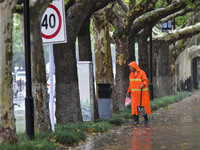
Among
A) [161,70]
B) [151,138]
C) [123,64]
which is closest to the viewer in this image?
[151,138]

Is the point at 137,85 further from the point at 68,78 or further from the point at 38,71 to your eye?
the point at 38,71

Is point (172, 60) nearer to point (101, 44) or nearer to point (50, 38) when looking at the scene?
point (101, 44)

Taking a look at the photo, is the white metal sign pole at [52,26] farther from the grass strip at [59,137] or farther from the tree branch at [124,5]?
the tree branch at [124,5]

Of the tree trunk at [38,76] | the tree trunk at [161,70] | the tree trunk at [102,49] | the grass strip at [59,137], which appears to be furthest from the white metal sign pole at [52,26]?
the tree trunk at [161,70]

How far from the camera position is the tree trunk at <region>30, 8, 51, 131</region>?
11531mm

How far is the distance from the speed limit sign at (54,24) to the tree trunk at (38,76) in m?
0.65

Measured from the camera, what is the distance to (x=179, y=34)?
28484 mm

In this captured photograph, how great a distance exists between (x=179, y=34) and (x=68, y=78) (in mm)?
14985

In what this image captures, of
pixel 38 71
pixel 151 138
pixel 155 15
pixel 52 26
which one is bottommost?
pixel 151 138

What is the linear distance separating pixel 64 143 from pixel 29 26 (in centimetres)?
247

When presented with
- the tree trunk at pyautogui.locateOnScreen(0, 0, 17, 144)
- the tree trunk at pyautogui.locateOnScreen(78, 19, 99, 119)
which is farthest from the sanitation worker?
the tree trunk at pyautogui.locateOnScreen(0, 0, 17, 144)

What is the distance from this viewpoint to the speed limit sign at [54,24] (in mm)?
12156

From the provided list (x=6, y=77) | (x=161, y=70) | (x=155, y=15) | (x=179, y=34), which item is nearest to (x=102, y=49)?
(x=155, y=15)

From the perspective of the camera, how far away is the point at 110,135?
43.4 ft
